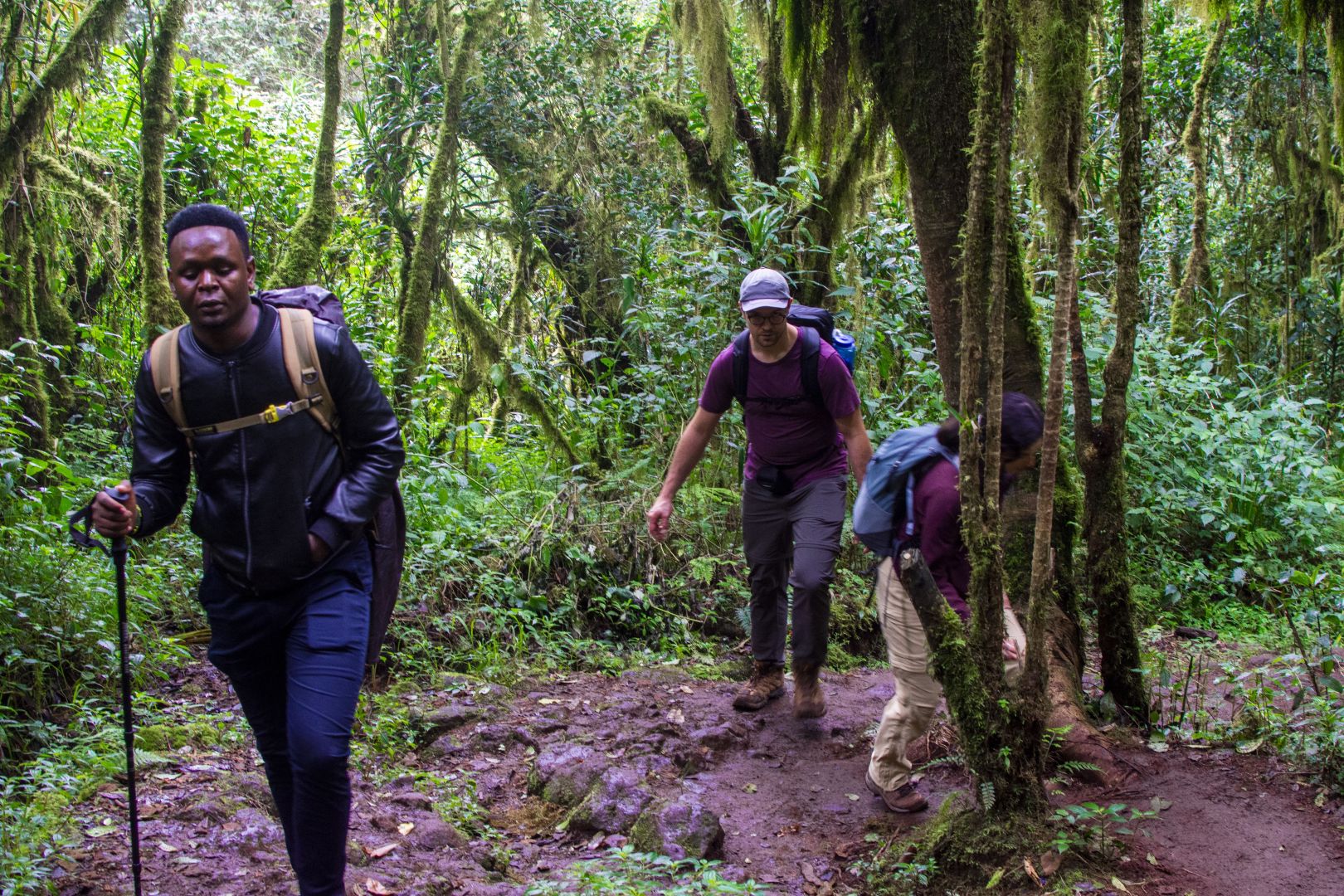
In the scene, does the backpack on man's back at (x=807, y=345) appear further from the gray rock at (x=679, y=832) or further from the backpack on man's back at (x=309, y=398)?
the backpack on man's back at (x=309, y=398)

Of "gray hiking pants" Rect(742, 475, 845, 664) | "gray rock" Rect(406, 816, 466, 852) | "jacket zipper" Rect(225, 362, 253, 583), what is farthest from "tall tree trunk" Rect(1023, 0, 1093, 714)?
"jacket zipper" Rect(225, 362, 253, 583)

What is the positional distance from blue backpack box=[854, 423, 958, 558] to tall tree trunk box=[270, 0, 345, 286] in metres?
5.87

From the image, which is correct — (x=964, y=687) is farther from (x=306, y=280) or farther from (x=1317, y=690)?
(x=306, y=280)

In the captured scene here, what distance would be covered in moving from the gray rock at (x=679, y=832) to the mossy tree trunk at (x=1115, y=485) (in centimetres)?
222

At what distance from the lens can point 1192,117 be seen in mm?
12727

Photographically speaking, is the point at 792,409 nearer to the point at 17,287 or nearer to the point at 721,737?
the point at 721,737

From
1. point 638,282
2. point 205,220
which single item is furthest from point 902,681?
point 638,282

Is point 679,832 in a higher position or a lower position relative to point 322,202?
lower

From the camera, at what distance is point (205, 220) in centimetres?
316

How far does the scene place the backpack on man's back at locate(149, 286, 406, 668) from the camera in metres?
3.16

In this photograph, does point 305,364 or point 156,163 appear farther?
point 156,163

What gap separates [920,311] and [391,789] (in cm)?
633

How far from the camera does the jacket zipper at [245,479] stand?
3.11 m

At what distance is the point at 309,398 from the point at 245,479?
31 cm
